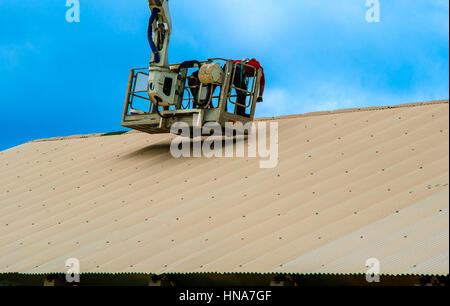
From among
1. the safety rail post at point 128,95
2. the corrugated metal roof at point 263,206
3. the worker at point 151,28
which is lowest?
the corrugated metal roof at point 263,206

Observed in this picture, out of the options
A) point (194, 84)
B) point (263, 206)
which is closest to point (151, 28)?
point (194, 84)

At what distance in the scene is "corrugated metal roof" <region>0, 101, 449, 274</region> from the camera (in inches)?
357

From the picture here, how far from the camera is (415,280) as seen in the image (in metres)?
7.50

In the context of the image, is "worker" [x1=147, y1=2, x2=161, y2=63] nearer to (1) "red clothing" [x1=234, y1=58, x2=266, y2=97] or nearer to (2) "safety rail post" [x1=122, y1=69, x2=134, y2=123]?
(2) "safety rail post" [x1=122, y1=69, x2=134, y2=123]

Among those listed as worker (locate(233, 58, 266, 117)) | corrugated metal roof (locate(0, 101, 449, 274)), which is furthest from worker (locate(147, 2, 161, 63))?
corrugated metal roof (locate(0, 101, 449, 274))

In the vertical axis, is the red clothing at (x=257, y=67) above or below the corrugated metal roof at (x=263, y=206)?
above

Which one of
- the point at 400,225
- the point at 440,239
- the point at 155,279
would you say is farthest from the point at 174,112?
the point at 440,239

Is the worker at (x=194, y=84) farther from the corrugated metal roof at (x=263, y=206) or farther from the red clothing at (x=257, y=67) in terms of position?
the corrugated metal roof at (x=263, y=206)

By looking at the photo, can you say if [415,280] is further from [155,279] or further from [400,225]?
[155,279]

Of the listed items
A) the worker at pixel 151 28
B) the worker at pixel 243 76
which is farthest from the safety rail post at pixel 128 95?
the worker at pixel 243 76

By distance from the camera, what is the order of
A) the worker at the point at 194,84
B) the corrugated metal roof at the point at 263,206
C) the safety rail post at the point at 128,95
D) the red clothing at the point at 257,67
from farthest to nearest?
the safety rail post at the point at 128,95, the red clothing at the point at 257,67, the worker at the point at 194,84, the corrugated metal roof at the point at 263,206

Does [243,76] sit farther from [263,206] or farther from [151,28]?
[263,206]

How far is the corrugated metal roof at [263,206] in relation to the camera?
9078mm
